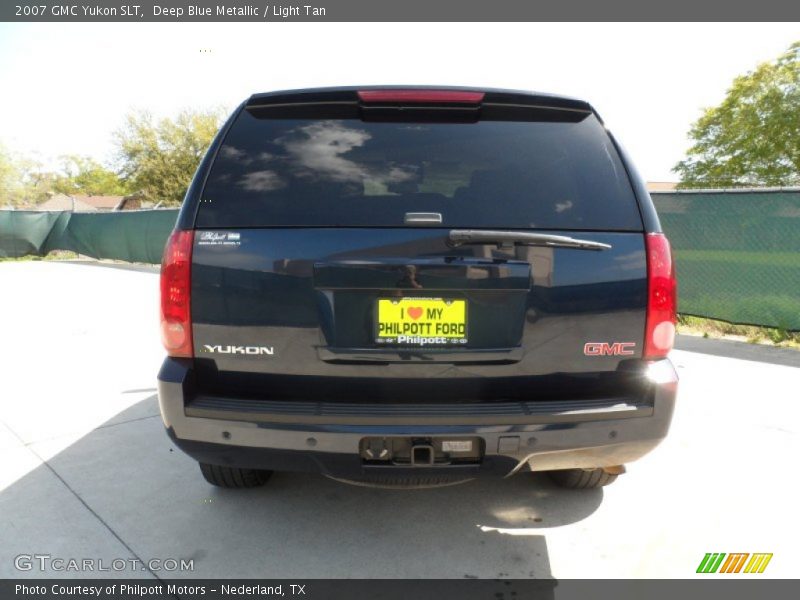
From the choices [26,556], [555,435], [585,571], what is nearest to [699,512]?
[585,571]

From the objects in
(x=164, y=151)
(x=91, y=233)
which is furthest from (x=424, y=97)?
(x=164, y=151)

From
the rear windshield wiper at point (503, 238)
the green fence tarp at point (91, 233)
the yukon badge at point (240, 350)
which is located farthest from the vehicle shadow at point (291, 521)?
the green fence tarp at point (91, 233)

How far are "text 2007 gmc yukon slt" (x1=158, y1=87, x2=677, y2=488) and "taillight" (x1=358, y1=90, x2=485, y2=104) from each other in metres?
0.26

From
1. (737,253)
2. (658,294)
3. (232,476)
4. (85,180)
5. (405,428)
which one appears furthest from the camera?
(85,180)

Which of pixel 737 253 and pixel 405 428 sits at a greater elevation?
pixel 405 428

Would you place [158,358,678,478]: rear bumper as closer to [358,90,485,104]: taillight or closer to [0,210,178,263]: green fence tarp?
[358,90,485,104]: taillight

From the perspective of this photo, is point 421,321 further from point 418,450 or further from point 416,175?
point 416,175

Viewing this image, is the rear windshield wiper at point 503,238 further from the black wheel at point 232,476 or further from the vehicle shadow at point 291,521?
the black wheel at point 232,476

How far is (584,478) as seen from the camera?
2.80m

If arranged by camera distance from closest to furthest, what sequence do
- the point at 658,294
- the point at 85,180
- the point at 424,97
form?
1. the point at 658,294
2. the point at 424,97
3. the point at 85,180

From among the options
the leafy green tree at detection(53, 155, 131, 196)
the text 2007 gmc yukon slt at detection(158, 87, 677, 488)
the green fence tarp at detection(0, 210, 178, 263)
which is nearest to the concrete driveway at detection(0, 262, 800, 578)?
the text 2007 gmc yukon slt at detection(158, 87, 677, 488)

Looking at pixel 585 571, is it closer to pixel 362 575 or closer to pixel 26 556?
pixel 362 575

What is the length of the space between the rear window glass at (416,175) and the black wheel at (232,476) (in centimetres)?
138

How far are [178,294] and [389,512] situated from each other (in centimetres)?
155
